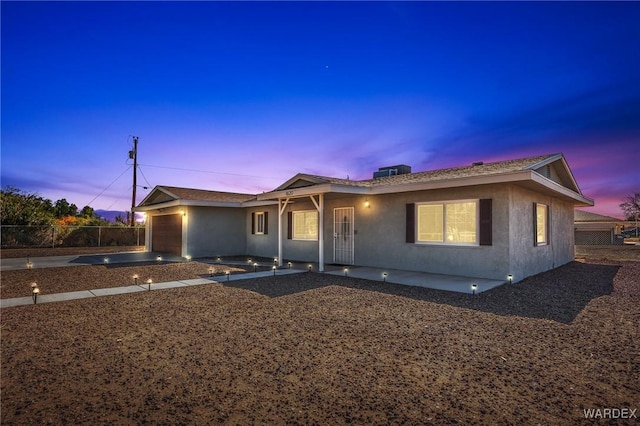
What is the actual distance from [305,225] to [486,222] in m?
7.30

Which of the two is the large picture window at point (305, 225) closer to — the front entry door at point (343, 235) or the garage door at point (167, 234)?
the front entry door at point (343, 235)

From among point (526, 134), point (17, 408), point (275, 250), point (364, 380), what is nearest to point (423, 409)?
point (364, 380)

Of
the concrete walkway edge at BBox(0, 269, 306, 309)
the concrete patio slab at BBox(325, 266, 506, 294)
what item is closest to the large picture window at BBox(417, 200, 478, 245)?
the concrete patio slab at BBox(325, 266, 506, 294)

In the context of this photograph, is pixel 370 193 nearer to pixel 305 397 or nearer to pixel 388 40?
pixel 388 40

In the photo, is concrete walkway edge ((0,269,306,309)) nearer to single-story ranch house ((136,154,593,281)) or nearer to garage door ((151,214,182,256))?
single-story ranch house ((136,154,593,281))

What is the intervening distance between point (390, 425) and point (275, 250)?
1282 centimetres

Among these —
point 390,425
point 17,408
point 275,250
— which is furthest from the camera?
point 275,250

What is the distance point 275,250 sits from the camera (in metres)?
14.8

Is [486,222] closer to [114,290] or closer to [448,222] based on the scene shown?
[448,222]

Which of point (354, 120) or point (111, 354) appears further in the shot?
Result: point (354, 120)

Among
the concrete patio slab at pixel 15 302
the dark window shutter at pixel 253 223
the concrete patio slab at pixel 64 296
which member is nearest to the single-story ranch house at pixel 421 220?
the dark window shutter at pixel 253 223

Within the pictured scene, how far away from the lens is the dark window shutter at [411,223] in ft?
32.1

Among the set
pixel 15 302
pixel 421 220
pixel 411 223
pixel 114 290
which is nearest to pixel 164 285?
pixel 114 290

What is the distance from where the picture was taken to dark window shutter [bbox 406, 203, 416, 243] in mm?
9789
